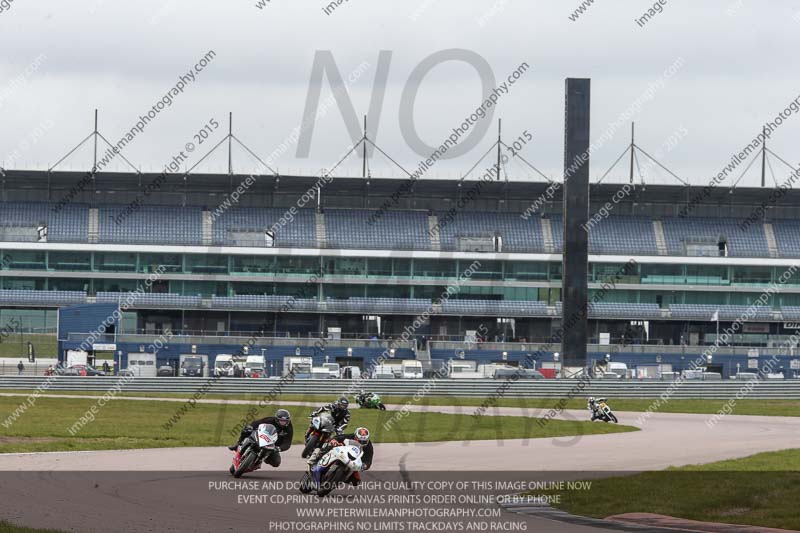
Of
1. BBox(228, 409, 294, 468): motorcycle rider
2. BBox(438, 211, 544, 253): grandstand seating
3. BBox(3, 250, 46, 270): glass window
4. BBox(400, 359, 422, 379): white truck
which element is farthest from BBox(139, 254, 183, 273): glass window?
BBox(228, 409, 294, 468): motorcycle rider

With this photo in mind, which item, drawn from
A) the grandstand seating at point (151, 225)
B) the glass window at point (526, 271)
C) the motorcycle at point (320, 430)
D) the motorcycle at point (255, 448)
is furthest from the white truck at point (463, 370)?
the motorcycle at point (255, 448)

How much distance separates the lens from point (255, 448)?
83.2 ft

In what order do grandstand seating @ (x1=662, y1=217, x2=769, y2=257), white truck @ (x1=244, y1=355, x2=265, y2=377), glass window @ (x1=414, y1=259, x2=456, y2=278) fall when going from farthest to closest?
grandstand seating @ (x1=662, y1=217, x2=769, y2=257) < glass window @ (x1=414, y1=259, x2=456, y2=278) < white truck @ (x1=244, y1=355, x2=265, y2=377)

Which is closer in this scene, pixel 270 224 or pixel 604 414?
pixel 604 414

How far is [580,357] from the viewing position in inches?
2862

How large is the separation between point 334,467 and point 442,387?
43.5 meters

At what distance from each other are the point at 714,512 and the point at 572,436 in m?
20.1

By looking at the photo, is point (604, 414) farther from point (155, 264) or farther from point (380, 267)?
point (155, 264)

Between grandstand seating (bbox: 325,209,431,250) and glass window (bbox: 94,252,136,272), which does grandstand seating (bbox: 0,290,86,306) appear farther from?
grandstand seating (bbox: 325,209,431,250)

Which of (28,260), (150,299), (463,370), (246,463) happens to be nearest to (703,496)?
(246,463)

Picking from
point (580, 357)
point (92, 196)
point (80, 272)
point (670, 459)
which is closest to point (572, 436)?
point (670, 459)

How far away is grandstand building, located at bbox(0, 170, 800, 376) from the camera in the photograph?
89.1 m

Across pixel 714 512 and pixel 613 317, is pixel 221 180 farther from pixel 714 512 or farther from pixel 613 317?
pixel 714 512

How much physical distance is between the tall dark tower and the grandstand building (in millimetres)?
11859
